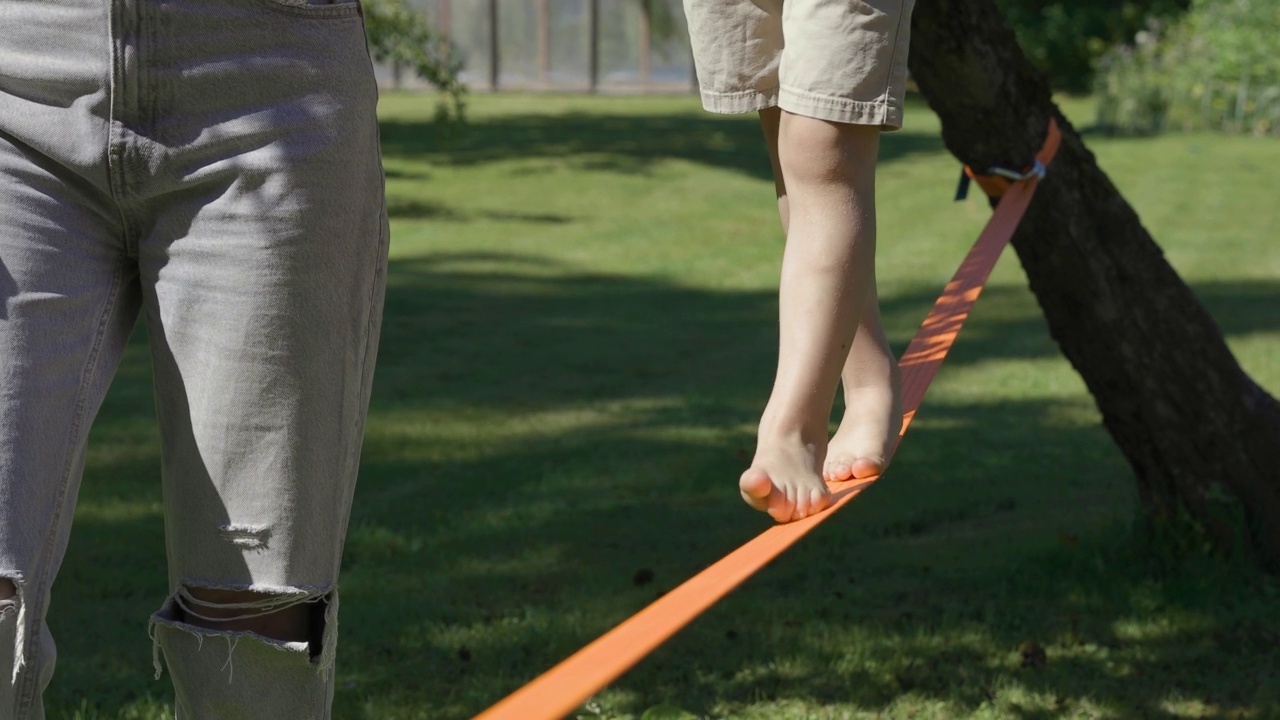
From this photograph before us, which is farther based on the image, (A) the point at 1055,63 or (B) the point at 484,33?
(B) the point at 484,33

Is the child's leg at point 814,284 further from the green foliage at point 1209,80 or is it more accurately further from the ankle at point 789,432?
the green foliage at point 1209,80

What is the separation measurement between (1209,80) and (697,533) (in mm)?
14521

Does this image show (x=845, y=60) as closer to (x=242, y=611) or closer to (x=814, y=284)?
(x=814, y=284)

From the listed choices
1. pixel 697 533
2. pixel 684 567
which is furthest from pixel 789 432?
pixel 697 533

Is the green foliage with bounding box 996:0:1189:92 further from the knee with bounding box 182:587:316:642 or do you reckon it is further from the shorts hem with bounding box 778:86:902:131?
the knee with bounding box 182:587:316:642

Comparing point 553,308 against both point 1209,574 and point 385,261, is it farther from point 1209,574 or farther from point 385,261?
point 385,261

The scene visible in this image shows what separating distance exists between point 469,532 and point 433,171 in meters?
9.99

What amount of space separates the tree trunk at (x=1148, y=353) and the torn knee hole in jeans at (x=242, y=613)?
216cm

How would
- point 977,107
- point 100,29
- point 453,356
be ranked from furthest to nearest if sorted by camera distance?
point 453,356 < point 977,107 < point 100,29

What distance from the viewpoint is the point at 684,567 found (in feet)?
13.4

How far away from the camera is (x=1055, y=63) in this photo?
2284 cm

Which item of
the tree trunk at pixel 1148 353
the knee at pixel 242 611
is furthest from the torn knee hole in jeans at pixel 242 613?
the tree trunk at pixel 1148 353

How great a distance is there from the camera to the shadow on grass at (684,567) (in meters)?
3.29

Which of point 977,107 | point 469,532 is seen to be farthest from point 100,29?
point 469,532
